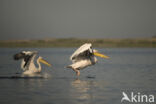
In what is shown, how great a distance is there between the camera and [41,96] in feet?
33.6

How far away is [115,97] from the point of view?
10.1 meters

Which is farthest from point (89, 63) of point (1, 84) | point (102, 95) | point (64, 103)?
point (64, 103)

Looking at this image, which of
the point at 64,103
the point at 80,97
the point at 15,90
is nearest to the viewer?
the point at 64,103

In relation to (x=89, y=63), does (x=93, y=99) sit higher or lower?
lower

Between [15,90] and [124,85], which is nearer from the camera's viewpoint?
[15,90]

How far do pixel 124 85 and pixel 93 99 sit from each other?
311 cm

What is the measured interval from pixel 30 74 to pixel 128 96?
7000 mm

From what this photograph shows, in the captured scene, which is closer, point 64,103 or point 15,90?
point 64,103

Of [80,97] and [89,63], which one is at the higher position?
[89,63]

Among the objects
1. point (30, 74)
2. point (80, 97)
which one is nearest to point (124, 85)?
point (80, 97)

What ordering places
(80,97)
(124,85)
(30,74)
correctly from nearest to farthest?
1. (80,97)
2. (124,85)
3. (30,74)

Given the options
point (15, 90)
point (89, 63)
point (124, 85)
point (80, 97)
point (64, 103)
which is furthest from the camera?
point (89, 63)

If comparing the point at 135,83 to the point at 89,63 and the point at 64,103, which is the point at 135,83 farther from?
the point at 64,103

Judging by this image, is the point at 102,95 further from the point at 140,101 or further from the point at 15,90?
the point at 15,90
